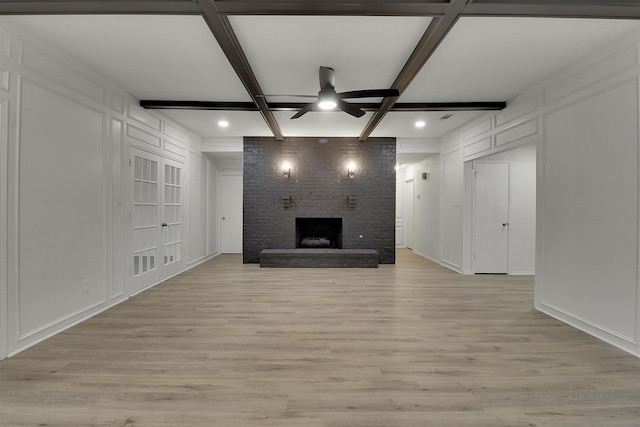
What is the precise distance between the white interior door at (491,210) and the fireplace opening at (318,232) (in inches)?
108

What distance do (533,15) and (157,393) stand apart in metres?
3.67

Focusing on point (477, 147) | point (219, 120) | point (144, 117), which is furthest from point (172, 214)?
point (477, 147)

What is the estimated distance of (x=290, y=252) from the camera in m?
5.86

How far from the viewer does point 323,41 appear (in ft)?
8.40

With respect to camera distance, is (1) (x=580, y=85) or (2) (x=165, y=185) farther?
(2) (x=165, y=185)

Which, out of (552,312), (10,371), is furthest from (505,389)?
(10,371)

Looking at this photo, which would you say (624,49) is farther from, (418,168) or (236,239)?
(236,239)

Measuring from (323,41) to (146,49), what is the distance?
5.55ft

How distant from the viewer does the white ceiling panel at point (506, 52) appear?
234cm

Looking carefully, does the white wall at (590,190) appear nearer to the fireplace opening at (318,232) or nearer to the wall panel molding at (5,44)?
the fireplace opening at (318,232)

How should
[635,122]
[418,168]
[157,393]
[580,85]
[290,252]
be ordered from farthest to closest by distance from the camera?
[418,168] → [290,252] → [580,85] → [635,122] → [157,393]

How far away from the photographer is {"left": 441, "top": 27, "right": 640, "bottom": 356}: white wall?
2.45 m

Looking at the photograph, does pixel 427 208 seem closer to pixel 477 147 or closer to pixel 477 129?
pixel 477 147

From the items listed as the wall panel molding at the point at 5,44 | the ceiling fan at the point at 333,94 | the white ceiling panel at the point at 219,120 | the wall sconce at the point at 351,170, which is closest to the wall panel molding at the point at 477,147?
the wall sconce at the point at 351,170
